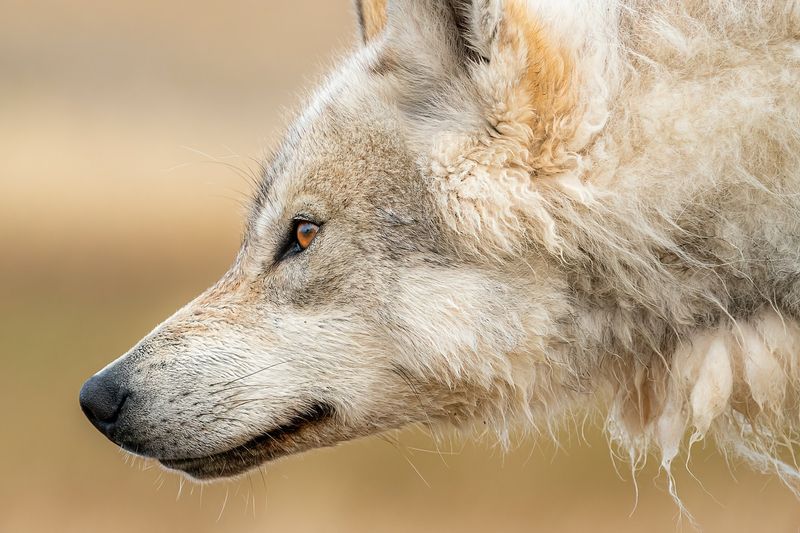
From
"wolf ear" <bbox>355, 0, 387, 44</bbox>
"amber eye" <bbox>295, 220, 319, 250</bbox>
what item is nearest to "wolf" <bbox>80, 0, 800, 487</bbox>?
"amber eye" <bbox>295, 220, 319, 250</bbox>

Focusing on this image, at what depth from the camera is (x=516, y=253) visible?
10.6 feet

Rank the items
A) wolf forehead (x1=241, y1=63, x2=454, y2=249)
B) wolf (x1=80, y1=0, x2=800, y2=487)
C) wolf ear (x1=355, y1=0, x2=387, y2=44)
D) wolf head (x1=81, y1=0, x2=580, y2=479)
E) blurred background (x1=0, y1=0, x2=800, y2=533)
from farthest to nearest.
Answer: blurred background (x1=0, y1=0, x2=800, y2=533)
wolf ear (x1=355, y1=0, x2=387, y2=44)
wolf forehead (x1=241, y1=63, x2=454, y2=249)
wolf head (x1=81, y1=0, x2=580, y2=479)
wolf (x1=80, y1=0, x2=800, y2=487)

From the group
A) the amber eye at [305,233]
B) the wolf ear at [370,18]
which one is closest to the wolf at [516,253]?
the amber eye at [305,233]

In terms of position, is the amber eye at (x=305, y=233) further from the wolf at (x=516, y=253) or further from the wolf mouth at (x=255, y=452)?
the wolf mouth at (x=255, y=452)

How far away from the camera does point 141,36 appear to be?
1628cm

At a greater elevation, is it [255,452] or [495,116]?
[495,116]

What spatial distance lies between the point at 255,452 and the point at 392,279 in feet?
2.60

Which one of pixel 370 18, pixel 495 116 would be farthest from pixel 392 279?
pixel 370 18

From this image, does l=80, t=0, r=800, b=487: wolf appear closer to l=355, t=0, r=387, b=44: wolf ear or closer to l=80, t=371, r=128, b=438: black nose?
l=80, t=371, r=128, b=438: black nose

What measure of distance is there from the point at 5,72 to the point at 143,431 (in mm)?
12517

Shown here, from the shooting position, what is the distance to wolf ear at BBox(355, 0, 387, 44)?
4195 millimetres

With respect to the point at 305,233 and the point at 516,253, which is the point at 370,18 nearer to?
the point at 305,233

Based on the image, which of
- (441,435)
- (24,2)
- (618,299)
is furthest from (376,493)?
(24,2)

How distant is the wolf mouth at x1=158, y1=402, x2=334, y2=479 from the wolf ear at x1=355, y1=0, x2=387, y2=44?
5.10ft
